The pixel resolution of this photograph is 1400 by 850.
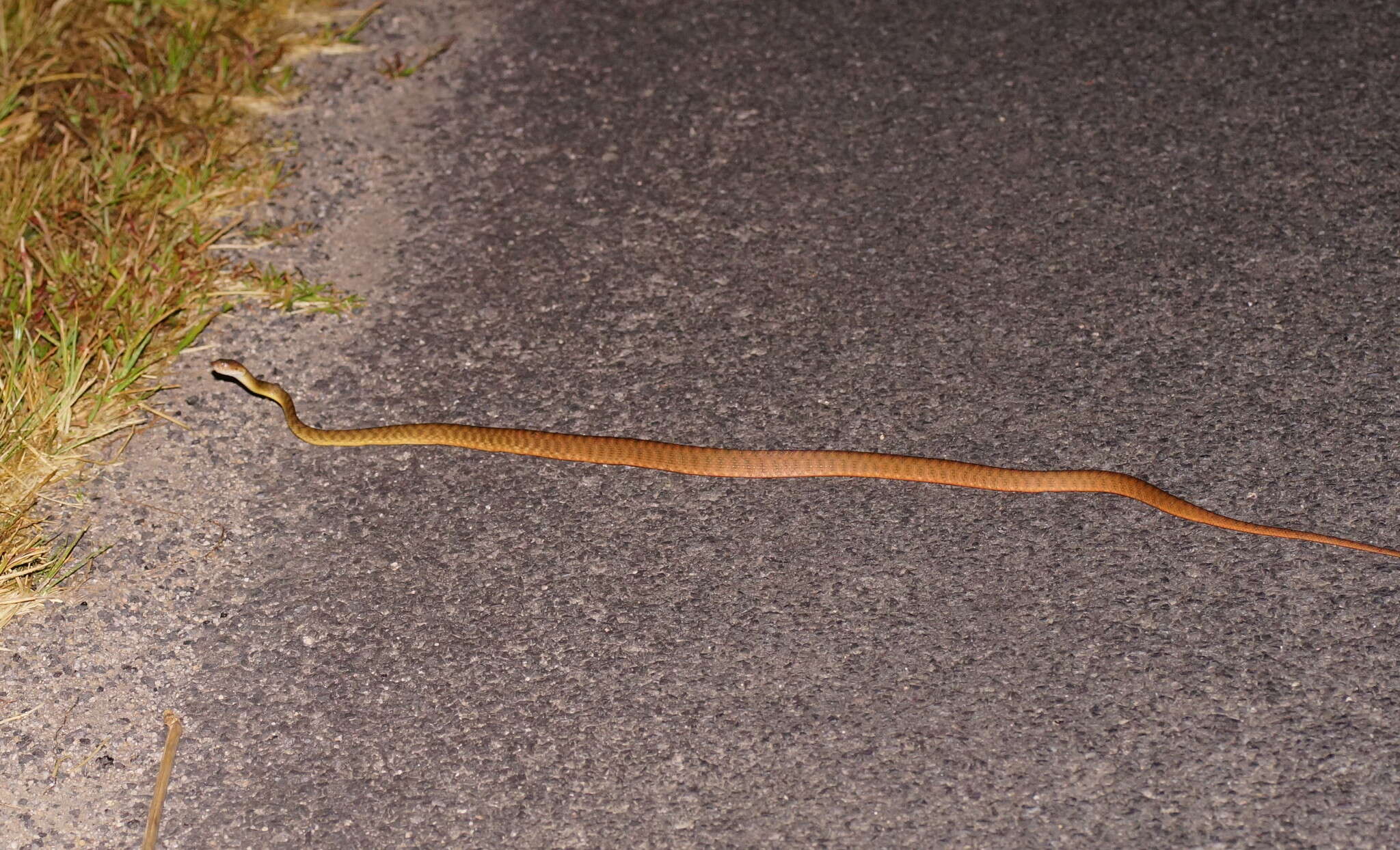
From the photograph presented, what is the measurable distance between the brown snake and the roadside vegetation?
1.84 ft

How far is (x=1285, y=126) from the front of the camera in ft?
18.8

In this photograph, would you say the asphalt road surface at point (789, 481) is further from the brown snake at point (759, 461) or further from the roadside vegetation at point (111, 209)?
the roadside vegetation at point (111, 209)

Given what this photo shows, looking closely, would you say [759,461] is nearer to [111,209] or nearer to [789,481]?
[789,481]

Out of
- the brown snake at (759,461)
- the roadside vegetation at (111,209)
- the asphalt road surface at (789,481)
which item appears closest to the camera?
the asphalt road surface at (789,481)

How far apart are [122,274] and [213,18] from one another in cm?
199

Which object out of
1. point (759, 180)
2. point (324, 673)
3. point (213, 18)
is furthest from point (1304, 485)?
point (213, 18)

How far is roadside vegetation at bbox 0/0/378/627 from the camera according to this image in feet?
15.5

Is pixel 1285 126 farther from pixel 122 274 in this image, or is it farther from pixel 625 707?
pixel 122 274

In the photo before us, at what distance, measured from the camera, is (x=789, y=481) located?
453 cm

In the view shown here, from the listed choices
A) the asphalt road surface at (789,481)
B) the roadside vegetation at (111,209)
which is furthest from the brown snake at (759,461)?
the roadside vegetation at (111,209)

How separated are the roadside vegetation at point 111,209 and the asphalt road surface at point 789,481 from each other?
0.58ft

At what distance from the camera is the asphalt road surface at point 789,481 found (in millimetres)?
3590

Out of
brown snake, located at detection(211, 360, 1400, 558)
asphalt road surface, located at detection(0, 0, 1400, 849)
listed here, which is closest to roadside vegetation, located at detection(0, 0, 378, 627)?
asphalt road surface, located at detection(0, 0, 1400, 849)

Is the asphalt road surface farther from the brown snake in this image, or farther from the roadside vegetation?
the roadside vegetation
